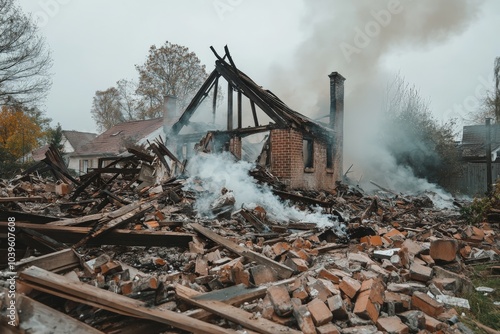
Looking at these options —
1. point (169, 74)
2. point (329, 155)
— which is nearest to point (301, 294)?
point (329, 155)

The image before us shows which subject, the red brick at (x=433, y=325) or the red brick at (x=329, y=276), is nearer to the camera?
the red brick at (x=433, y=325)

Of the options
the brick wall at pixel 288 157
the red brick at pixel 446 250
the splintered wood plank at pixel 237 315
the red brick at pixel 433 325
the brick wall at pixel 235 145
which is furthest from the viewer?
the brick wall at pixel 235 145

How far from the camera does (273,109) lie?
11.5 m

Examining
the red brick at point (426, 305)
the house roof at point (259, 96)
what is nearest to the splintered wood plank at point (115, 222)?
the red brick at point (426, 305)

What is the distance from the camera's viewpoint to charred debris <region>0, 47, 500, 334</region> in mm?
2482

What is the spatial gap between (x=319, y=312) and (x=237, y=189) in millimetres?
5318

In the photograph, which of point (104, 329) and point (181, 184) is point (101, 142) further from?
A: point (104, 329)

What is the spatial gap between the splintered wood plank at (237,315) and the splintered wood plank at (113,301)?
0.57ft

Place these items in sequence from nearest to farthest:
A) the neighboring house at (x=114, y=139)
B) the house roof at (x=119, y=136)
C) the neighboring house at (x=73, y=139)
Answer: the neighboring house at (x=114, y=139)
the house roof at (x=119, y=136)
the neighboring house at (x=73, y=139)

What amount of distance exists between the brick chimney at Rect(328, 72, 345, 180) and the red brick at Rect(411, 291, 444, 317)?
456 inches

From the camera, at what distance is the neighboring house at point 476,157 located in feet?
67.2

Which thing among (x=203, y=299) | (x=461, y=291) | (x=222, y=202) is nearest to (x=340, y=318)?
(x=203, y=299)

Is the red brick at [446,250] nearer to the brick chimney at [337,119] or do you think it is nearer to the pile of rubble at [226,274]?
the pile of rubble at [226,274]

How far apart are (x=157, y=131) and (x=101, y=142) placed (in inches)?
322
